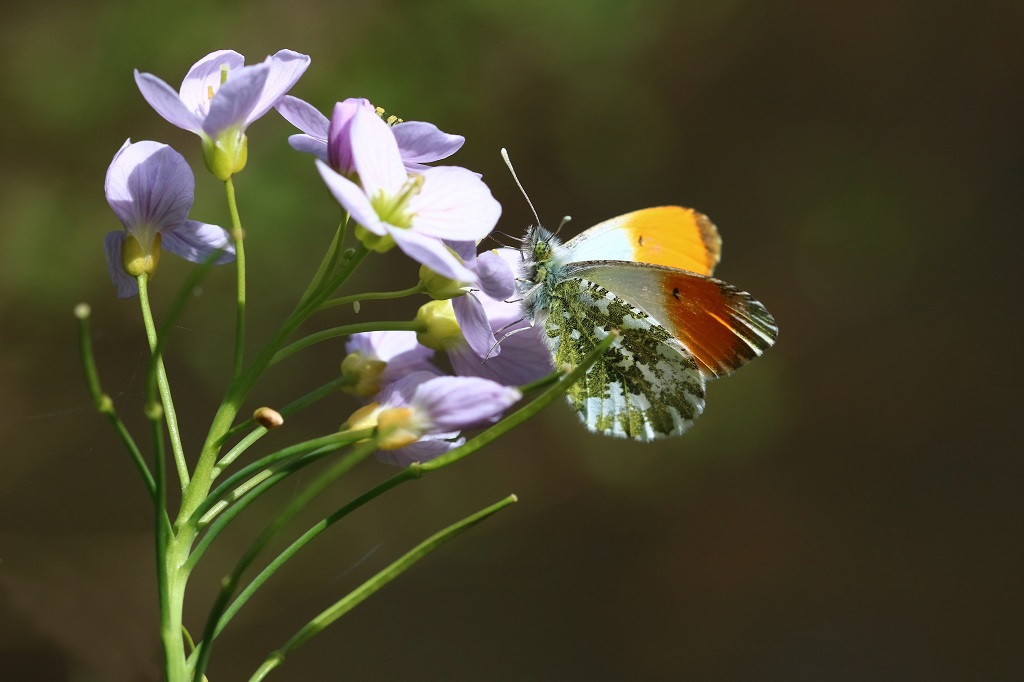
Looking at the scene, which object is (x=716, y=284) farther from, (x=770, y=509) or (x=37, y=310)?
(x=770, y=509)

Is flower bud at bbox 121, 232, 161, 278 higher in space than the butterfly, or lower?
higher

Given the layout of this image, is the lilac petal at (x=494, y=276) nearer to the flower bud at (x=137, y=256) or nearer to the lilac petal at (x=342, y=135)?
the lilac petal at (x=342, y=135)

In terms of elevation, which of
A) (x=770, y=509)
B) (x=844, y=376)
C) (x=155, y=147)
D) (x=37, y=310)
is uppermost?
(x=155, y=147)

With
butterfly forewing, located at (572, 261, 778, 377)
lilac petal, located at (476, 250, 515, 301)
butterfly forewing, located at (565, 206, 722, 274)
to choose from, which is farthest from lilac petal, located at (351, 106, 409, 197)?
butterfly forewing, located at (565, 206, 722, 274)

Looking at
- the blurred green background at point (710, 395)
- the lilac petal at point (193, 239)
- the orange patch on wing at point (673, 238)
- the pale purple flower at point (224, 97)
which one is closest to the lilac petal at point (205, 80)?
the pale purple flower at point (224, 97)

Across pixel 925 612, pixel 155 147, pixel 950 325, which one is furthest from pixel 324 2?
pixel 925 612

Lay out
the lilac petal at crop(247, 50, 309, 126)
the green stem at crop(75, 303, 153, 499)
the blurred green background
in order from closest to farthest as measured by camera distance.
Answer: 1. the green stem at crop(75, 303, 153, 499)
2. the lilac petal at crop(247, 50, 309, 126)
3. the blurred green background

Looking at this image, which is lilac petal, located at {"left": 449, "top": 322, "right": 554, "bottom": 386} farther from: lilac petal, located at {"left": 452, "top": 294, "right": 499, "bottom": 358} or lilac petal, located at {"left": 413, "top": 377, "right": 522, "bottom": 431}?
lilac petal, located at {"left": 413, "top": 377, "right": 522, "bottom": 431}
